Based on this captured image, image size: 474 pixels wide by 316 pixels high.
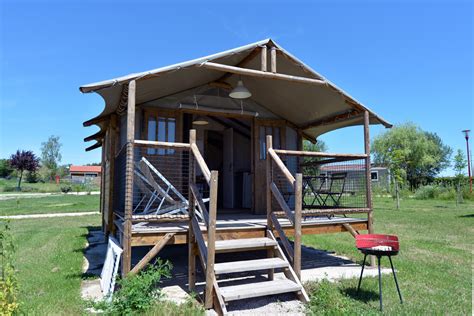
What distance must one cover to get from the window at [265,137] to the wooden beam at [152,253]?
3696 millimetres

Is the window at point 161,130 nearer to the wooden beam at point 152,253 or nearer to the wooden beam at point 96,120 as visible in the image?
the wooden beam at point 96,120

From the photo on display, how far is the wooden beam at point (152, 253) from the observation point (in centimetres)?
406

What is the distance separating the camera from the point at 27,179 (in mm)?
43781

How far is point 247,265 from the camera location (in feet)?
12.6

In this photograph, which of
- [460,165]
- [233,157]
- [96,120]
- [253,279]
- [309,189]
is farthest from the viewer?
[460,165]

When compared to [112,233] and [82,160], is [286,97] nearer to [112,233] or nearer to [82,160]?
[112,233]

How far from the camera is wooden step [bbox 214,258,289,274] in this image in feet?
12.1

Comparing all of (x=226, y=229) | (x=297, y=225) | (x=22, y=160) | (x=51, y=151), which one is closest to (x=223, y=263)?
(x=226, y=229)

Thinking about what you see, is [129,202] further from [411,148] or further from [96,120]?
[411,148]

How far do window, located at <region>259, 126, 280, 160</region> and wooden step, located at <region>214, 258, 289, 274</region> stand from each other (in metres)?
3.73

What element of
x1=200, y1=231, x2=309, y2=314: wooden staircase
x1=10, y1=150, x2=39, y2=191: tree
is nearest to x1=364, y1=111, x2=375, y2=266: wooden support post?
x1=200, y1=231, x2=309, y2=314: wooden staircase

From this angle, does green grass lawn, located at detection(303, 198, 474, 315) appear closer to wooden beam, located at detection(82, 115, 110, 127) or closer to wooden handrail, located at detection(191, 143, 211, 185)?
wooden handrail, located at detection(191, 143, 211, 185)

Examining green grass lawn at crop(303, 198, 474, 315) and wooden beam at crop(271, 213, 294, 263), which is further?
wooden beam at crop(271, 213, 294, 263)

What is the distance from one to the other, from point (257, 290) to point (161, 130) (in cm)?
406
